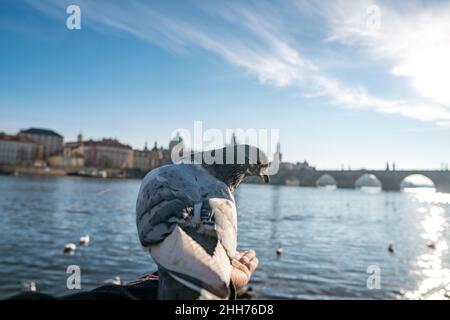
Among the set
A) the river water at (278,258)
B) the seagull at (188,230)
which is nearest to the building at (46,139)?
the river water at (278,258)

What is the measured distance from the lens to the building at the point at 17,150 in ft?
413

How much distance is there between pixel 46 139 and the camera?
14725cm

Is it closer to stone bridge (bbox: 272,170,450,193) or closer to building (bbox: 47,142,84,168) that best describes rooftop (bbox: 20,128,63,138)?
building (bbox: 47,142,84,168)

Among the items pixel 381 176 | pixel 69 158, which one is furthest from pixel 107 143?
pixel 381 176

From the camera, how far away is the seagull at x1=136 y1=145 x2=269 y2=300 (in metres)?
1.44

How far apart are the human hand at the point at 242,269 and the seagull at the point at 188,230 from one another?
8.9 inches

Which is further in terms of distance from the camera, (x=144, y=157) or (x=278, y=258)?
(x=144, y=157)

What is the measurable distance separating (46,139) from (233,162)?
158999mm

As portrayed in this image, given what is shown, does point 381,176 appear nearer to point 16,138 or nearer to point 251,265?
point 16,138

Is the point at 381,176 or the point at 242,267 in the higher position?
the point at 242,267

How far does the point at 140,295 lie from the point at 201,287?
2.39ft

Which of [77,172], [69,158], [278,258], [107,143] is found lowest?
[278,258]

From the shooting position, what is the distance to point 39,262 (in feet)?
55.0

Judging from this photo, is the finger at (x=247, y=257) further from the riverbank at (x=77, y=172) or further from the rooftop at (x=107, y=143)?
the rooftop at (x=107, y=143)
